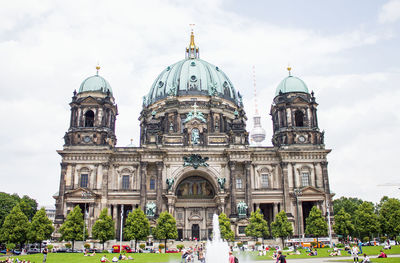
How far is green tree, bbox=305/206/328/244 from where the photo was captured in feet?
168

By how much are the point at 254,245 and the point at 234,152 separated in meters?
13.9

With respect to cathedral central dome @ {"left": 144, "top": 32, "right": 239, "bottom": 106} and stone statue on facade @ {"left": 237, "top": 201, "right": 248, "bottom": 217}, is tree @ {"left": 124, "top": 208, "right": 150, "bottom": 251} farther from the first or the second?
cathedral central dome @ {"left": 144, "top": 32, "right": 239, "bottom": 106}

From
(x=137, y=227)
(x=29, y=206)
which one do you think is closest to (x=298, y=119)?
(x=137, y=227)

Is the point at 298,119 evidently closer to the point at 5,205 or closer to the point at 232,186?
the point at 232,186

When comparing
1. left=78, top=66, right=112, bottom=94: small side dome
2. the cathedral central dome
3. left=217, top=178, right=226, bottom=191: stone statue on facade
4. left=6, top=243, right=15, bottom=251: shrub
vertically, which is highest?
the cathedral central dome

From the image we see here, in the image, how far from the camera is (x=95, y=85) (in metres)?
61.7

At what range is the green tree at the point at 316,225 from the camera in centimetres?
5106

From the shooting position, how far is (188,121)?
60.4 meters

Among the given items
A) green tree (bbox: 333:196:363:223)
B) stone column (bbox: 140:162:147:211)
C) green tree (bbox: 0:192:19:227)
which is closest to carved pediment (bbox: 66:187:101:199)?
stone column (bbox: 140:162:147:211)

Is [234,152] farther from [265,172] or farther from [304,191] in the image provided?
[304,191]

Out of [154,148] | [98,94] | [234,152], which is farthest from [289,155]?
[98,94]

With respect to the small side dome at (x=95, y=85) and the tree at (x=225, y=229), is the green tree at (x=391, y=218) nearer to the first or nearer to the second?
the tree at (x=225, y=229)

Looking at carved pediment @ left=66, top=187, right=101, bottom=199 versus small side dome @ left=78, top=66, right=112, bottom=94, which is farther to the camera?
small side dome @ left=78, top=66, right=112, bottom=94

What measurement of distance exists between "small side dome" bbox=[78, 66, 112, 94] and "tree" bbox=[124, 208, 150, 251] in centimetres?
2268
